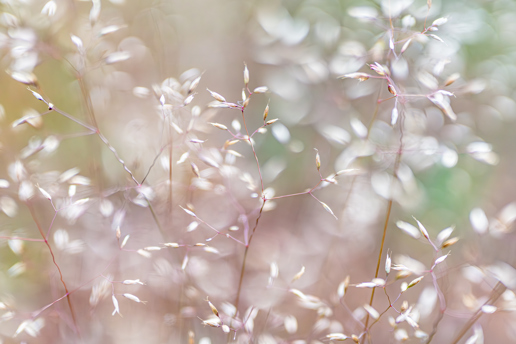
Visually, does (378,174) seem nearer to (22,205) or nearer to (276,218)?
(276,218)

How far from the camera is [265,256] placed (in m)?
0.88

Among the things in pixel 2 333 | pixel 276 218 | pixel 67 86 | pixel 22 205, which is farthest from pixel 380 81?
pixel 2 333

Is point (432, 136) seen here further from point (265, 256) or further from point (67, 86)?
point (67, 86)

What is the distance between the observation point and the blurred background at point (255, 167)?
0.79m

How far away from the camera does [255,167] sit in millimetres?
862

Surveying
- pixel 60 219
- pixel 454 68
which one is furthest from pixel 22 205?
pixel 454 68

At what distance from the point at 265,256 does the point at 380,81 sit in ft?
1.57

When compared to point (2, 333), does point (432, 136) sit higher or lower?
higher

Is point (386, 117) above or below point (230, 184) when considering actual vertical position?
above

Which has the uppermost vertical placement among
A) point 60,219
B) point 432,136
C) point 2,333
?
point 432,136

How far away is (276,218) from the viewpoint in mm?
901

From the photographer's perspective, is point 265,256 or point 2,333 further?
point 265,256

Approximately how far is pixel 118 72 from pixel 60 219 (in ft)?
1.20

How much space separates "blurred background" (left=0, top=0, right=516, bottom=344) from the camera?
793mm
